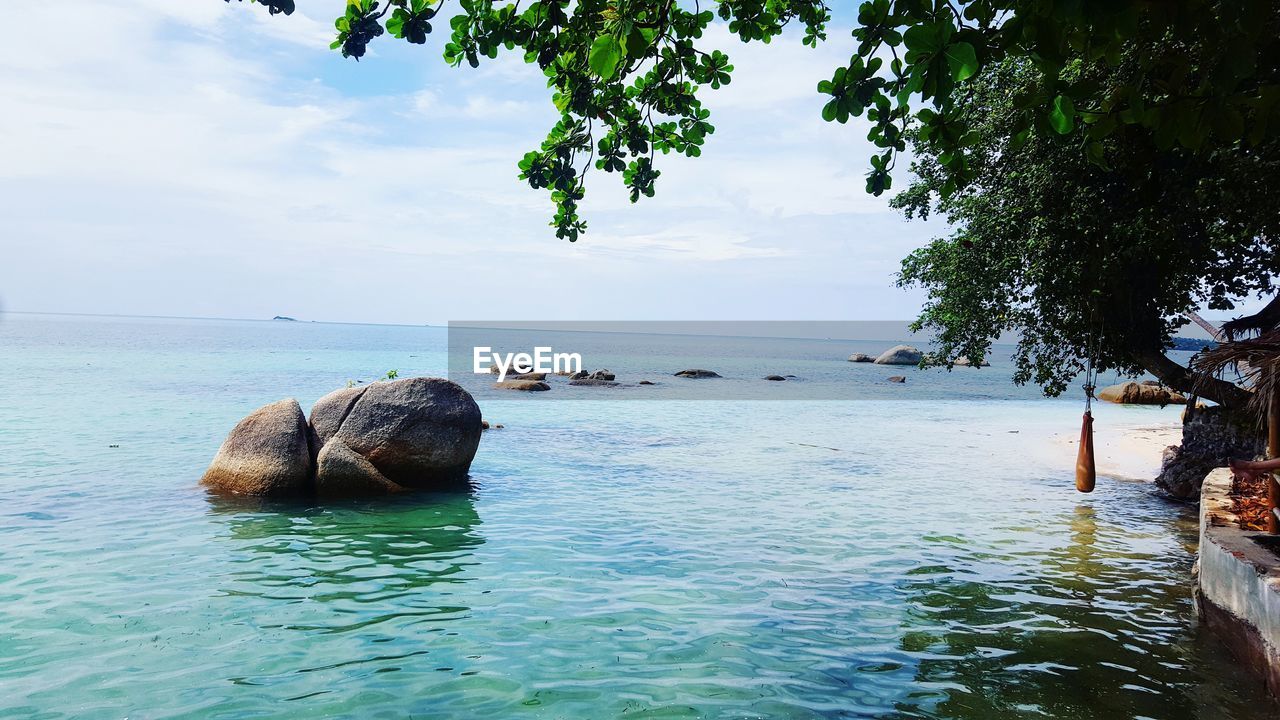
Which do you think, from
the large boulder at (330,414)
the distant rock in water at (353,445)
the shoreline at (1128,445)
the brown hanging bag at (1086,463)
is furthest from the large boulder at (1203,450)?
the large boulder at (330,414)

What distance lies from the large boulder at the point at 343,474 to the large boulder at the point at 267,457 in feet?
1.09

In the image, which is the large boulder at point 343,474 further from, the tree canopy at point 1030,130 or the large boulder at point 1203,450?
the large boulder at point 1203,450

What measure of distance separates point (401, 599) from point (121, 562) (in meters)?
4.30

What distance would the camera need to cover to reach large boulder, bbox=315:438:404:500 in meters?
14.4

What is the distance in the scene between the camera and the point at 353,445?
1483 cm

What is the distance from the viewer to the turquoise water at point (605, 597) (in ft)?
22.2

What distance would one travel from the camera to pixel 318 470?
14477 millimetres

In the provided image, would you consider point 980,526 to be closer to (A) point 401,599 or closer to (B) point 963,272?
(B) point 963,272

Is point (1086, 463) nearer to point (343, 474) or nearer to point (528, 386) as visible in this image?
point (343, 474)

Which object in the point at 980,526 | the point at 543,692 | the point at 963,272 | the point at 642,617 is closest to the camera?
the point at 543,692

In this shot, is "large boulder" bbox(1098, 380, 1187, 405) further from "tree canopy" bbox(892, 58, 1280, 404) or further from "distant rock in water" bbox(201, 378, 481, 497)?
"distant rock in water" bbox(201, 378, 481, 497)

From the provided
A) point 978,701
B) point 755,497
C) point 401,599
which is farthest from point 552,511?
point 978,701

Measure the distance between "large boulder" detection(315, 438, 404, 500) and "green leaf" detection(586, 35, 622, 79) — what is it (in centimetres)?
1201
